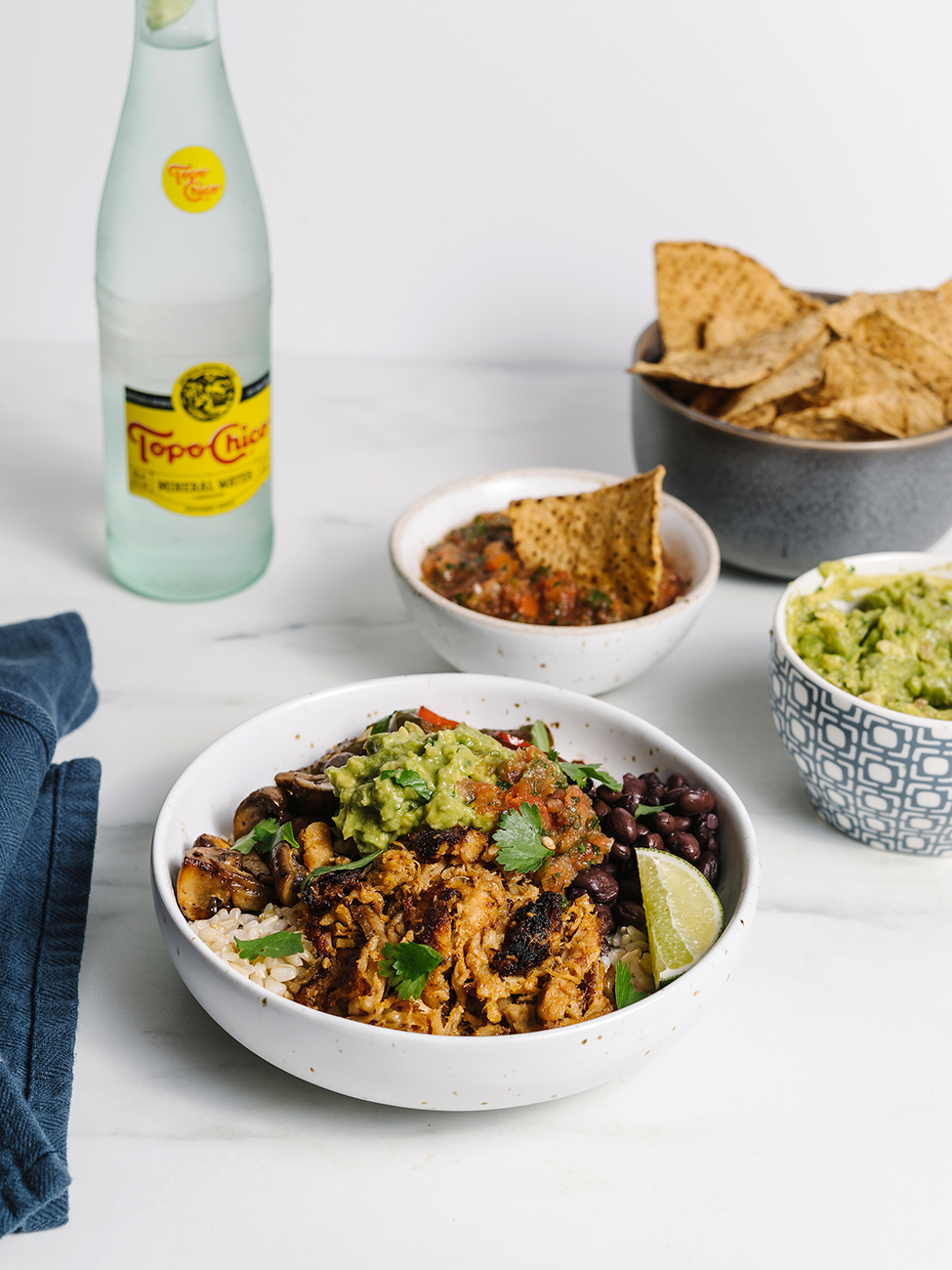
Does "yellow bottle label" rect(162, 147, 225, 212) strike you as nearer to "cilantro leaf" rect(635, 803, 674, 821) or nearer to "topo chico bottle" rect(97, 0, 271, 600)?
"topo chico bottle" rect(97, 0, 271, 600)

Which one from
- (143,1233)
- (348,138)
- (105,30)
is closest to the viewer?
(143,1233)

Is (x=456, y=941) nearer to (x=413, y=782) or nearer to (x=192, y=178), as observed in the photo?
(x=413, y=782)

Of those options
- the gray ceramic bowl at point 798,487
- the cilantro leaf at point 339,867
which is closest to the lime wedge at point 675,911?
the cilantro leaf at point 339,867

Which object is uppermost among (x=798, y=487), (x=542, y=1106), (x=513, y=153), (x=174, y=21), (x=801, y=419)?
(x=174, y=21)

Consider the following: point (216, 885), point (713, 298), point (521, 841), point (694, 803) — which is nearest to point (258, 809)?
point (216, 885)

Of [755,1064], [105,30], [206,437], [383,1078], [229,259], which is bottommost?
[755,1064]

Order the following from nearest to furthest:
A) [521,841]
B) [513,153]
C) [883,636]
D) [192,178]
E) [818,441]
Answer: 1. [521,841]
2. [883,636]
3. [192,178]
4. [818,441]
5. [513,153]

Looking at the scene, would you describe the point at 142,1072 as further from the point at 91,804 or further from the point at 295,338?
the point at 295,338

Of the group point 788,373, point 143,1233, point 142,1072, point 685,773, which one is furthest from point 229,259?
point 143,1233
